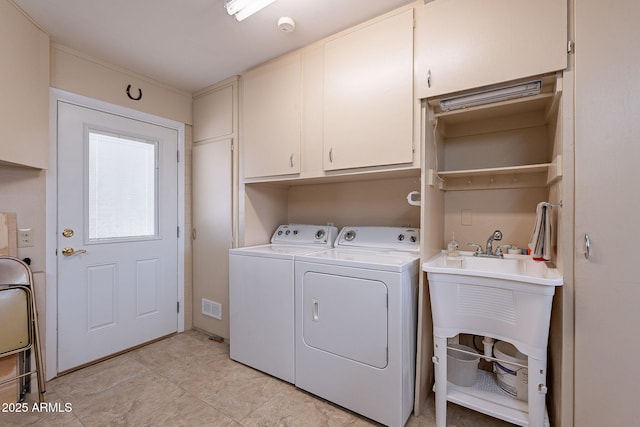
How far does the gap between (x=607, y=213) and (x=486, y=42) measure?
97 cm

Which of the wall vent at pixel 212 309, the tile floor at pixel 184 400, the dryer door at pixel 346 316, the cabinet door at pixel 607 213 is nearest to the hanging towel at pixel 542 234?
the cabinet door at pixel 607 213

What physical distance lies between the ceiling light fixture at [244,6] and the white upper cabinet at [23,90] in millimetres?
1213

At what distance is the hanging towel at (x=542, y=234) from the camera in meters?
1.50

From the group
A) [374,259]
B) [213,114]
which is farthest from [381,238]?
[213,114]

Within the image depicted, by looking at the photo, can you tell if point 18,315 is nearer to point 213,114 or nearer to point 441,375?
point 213,114

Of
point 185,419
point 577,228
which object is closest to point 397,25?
point 577,228

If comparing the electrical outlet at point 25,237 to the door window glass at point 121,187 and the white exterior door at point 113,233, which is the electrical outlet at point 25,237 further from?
the door window glass at point 121,187

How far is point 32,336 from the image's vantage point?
1.81 metres

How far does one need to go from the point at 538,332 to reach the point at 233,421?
166 centimetres

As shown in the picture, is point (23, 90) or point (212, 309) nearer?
point (23, 90)

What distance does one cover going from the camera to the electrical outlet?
1.93 metres

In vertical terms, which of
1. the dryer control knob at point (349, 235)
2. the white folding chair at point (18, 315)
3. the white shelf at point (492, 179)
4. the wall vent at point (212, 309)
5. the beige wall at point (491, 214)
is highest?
the white shelf at point (492, 179)

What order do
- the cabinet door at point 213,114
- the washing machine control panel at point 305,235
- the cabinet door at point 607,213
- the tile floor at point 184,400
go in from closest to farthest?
the cabinet door at point 607,213 < the tile floor at point 184,400 < the washing machine control panel at point 305,235 < the cabinet door at point 213,114

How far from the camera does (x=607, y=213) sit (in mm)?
1227
